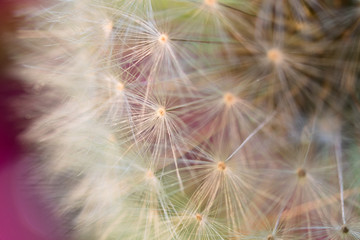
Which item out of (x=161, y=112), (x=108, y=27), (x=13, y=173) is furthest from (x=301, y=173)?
(x=13, y=173)

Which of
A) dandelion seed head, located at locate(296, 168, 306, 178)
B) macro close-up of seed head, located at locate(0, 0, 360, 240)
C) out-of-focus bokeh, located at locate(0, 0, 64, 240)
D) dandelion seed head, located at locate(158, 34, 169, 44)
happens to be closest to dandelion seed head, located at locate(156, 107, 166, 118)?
macro close-up of seed head, located at locate(0, 0, 360, 240)

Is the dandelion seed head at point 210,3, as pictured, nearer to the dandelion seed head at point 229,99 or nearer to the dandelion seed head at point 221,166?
the dandelion seed head at point 229,99

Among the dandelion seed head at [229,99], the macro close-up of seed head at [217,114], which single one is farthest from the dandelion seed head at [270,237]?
the dandelion seed head at [229,99]

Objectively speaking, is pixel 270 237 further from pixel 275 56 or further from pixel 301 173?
pixel 275 56

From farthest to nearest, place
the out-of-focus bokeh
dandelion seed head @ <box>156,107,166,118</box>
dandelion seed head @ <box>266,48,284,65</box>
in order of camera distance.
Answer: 1. the out-of-focus bokeh
2. dandelion seed head @ <box>156,107,166,118</box>
3. dandelion seed head @ <box>266,48,284,65</box>

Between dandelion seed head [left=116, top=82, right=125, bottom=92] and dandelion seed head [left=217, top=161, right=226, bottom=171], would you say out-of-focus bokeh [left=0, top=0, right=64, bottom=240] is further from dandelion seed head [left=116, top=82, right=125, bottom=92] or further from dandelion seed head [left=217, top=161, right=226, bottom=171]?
dandelion seed head [left=217, top=161, right=226, bottom=171]

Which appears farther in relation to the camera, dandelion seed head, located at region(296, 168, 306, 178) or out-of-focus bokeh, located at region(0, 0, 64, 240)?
out-of-focus bokeh, located at region(0, 0, 64, 240)
